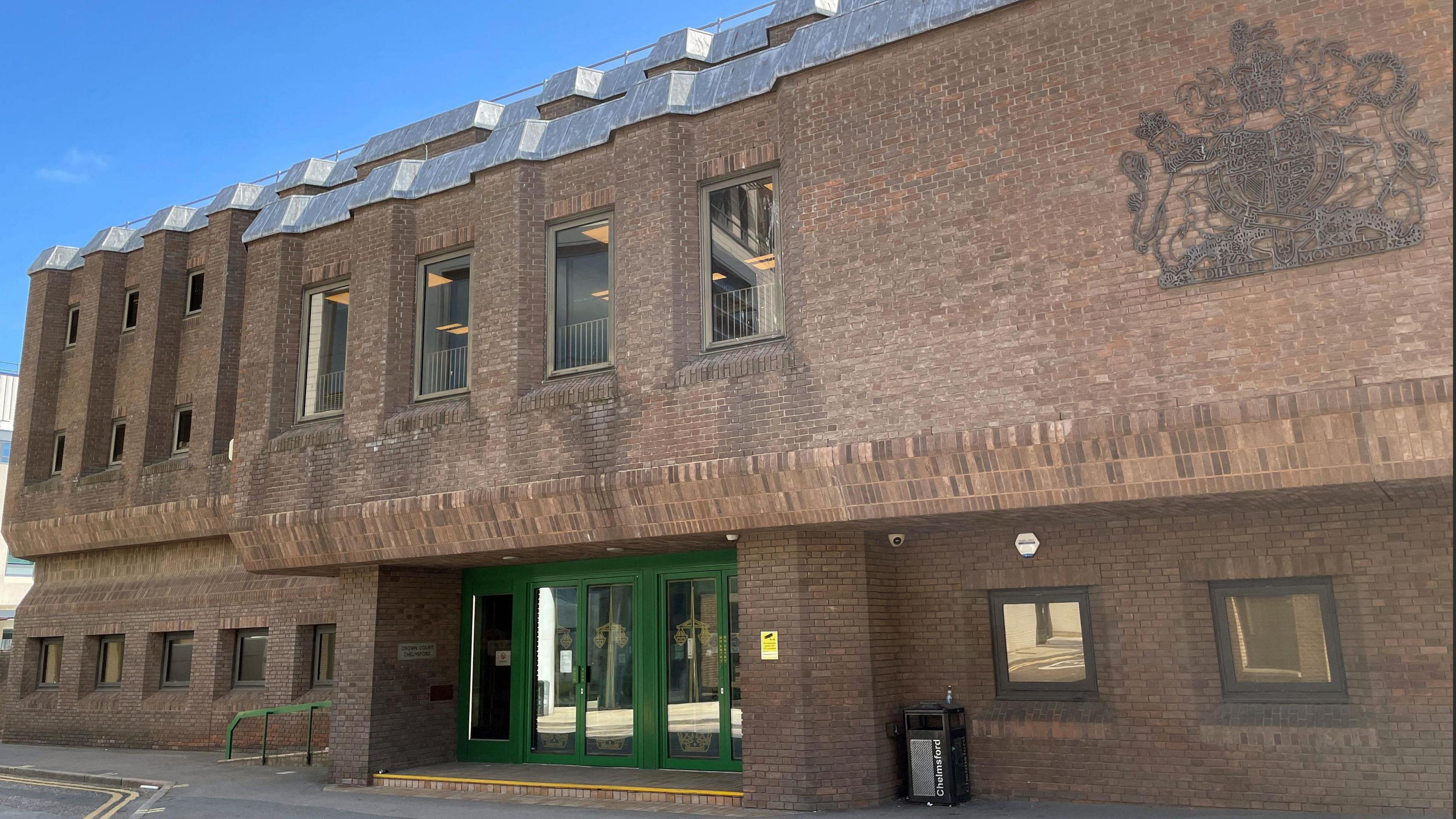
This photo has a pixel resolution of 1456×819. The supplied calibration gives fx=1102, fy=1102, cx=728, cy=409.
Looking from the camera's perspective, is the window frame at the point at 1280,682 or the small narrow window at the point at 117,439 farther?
the small narrow window at the point at 117,439

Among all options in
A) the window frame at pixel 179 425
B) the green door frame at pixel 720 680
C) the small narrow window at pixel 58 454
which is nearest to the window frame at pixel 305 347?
the green door frame at pixel 720 680

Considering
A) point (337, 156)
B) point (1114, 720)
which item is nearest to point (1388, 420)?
point (1114, 720)

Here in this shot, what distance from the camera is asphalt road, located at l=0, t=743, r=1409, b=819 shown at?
10648 mm

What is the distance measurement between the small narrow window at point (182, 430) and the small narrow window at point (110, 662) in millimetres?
4103

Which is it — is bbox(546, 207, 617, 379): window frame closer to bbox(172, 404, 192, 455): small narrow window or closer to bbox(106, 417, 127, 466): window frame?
bbox(172, 404, 192, 455): small narrow window

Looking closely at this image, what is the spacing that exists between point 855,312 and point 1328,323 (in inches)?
164

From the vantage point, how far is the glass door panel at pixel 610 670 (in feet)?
46.9

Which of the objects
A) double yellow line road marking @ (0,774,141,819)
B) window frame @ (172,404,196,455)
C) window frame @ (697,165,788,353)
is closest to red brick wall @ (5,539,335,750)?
window frame @ (172,404,196,455)

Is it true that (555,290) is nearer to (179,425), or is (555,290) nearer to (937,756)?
(937,756)

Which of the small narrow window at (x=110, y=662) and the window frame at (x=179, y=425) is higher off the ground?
the window frame at (x=179, y=425)

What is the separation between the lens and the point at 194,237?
22.4 meters

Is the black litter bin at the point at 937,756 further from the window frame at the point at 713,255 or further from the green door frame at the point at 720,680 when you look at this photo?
the window frame at the point at 713,255

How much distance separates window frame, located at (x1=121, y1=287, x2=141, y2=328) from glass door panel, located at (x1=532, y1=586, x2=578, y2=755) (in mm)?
13101

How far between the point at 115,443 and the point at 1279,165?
71.9 ft
